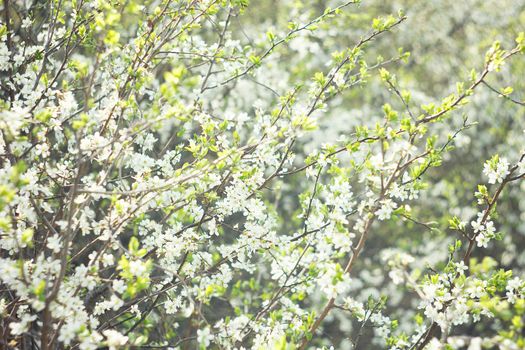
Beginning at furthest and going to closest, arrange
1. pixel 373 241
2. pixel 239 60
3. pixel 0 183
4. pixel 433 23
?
pixel 433 23
pixel 373 241
pixel 239 60
pixel 0 183

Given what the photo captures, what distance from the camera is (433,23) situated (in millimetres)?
8875

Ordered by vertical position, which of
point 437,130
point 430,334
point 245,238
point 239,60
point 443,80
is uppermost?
point 443,80

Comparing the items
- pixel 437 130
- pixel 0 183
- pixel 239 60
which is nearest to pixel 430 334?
pixel 239 60

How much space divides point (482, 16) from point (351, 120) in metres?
2.58

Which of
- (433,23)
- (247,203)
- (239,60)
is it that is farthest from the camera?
(433,23)

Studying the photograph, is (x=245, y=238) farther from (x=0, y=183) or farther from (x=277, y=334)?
(x=0, y=183)

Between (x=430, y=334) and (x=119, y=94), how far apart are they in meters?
2.20

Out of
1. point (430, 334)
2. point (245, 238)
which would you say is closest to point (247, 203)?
point (245, 238)

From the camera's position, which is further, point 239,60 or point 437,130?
point 437,130

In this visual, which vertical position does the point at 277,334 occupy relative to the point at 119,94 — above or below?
below

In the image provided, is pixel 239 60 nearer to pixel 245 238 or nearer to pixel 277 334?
pixel 245 238

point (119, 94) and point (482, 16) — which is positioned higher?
point (482, 16)

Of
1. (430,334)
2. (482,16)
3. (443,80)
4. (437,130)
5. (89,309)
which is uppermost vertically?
(482,16)

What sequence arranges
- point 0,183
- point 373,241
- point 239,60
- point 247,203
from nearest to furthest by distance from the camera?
point 0,183 < point 247,203 < point 239,60 < point 373,241
